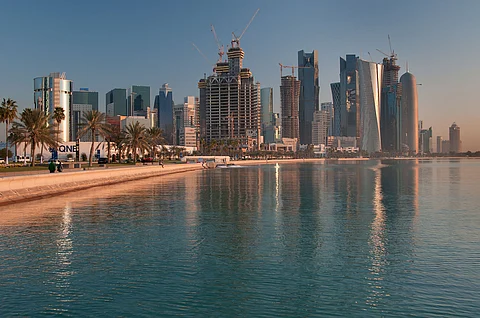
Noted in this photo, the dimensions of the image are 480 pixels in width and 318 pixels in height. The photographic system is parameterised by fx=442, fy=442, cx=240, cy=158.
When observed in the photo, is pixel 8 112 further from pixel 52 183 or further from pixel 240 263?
pixel 240 263

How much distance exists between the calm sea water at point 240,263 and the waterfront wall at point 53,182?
28.1ft

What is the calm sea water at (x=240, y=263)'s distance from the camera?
544 inches

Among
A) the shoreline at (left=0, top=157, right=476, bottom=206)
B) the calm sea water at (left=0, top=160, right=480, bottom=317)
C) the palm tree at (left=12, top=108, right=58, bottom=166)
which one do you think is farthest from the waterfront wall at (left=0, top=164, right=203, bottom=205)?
the palm tree at (left=12, top=108, right=58, bottom=166)

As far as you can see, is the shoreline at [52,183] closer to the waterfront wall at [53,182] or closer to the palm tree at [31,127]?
the waterfront wall at [53,182]

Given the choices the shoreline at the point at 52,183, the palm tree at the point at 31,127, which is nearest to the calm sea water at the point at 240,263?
the shoreline at the point at 52,183

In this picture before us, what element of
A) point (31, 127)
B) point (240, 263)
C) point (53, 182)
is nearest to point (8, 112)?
point (31, 127)

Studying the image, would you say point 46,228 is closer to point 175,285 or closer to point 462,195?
point 175,285

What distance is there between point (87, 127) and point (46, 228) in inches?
2953

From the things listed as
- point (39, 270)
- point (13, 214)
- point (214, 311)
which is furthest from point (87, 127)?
point (214, 311)

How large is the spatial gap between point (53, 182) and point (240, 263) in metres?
39.8

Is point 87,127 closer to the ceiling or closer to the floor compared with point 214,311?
closer to the ceiling

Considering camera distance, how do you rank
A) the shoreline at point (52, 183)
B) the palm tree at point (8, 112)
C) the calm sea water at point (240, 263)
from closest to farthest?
the calm sea water at point (240, 263) → the shoreline at point (52, 183) → the palm tree at point (8, 112)

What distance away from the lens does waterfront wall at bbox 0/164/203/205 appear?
4208 cm

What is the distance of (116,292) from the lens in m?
15.0
